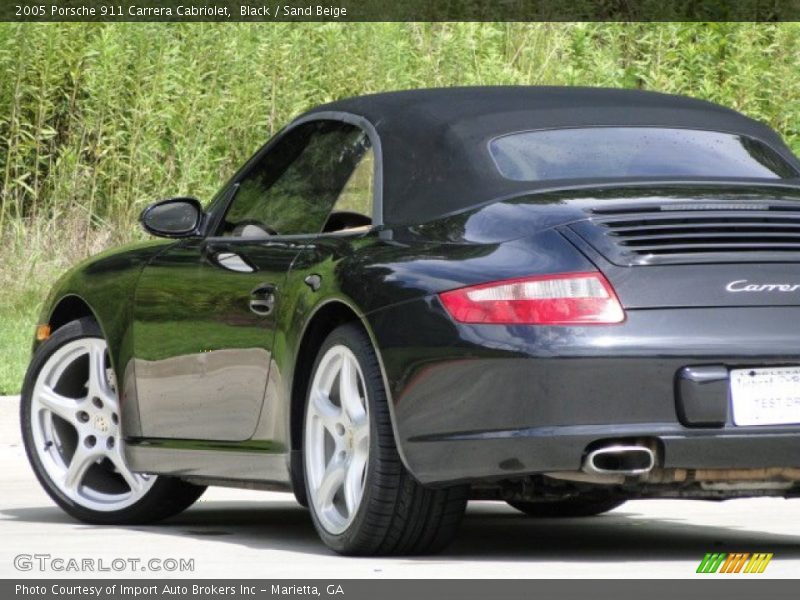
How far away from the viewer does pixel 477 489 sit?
6.58 meters

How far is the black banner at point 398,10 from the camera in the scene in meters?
18.2

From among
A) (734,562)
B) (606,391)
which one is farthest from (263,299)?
(734,562)

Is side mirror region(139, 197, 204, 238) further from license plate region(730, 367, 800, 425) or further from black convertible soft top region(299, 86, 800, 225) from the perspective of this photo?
license plate region(730, 367, 800, 425)

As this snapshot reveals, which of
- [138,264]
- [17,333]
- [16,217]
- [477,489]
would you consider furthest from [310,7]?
[477,489]

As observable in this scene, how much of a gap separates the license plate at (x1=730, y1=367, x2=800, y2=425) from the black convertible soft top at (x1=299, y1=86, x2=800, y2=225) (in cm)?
94

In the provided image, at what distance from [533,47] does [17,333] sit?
21.6 ft

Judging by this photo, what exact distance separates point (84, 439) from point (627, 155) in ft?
8.11

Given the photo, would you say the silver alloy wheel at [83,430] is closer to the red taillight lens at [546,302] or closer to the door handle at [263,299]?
the door handle at [263,299]

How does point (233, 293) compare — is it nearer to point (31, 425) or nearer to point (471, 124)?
point (471, 124)

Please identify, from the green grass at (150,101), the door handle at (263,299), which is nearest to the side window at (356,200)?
the door handle at (263,299)

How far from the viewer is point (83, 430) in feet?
26.7

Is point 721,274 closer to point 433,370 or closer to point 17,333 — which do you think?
point 433,370

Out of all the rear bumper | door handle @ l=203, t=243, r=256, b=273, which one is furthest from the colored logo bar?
door handle @ l=203, t=243, r=256, b=273

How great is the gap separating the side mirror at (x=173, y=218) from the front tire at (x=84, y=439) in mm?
607
